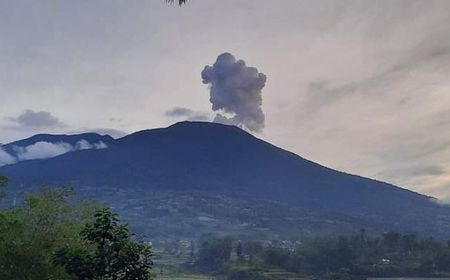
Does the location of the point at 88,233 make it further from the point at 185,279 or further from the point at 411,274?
the point at 411,274

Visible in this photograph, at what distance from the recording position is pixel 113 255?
11633 millimetres

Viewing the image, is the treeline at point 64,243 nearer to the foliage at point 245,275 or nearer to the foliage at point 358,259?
the foliage at point 245,275

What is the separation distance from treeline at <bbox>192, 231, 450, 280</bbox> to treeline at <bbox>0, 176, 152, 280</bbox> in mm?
70929

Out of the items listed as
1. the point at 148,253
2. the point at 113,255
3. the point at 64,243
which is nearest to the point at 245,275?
the point at 64,243

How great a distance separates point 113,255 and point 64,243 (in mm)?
8239

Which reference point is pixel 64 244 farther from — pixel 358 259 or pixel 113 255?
pixel 358 259

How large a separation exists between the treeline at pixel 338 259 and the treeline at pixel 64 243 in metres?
70.9

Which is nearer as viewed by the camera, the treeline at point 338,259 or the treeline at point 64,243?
the treeline at point 64,243

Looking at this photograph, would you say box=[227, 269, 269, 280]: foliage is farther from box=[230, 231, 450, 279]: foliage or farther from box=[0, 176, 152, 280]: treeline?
box=[0, 176, 152, 280]: treeline

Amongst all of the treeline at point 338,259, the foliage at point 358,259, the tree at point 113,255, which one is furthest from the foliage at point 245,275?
the tree at point 113,255

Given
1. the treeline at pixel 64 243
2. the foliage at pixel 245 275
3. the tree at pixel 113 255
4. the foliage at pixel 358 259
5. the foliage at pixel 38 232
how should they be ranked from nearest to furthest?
1. the tree at pixel 113 255
2. the treeline at pixel 64 243
3. the foliage at pixel 38 232
4. the foliage at pixel 245 275
5. the foliage at pixel 358 259

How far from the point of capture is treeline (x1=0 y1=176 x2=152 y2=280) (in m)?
11.6

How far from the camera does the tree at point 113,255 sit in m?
11.5

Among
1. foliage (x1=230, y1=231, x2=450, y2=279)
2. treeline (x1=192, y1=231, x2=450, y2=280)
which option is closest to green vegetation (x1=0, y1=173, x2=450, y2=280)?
treeline (x1=192, y1=231, x2=450, y2=280)
